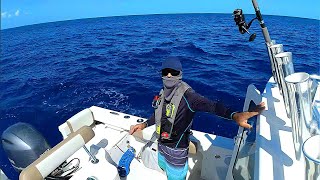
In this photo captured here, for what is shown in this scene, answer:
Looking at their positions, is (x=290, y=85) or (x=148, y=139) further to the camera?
(x=148, y=139)

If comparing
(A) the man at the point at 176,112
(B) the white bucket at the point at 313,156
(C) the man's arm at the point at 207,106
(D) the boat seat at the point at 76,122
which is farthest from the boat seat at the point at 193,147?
(B) the white bucket at the point at 313,156

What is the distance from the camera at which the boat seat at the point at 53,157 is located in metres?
1.98

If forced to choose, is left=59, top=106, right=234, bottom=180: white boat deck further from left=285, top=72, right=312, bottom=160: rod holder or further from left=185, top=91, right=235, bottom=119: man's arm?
left=285, top=72, right=312, bottom=160: rod holder

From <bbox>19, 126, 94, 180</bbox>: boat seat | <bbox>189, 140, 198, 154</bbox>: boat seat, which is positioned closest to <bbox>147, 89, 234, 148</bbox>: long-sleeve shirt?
<bbox>189, 140, 198, 154</bbox>: boat seat

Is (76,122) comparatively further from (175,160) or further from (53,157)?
(175,160)

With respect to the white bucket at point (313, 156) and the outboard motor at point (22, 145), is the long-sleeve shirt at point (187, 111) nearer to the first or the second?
the white bucket at point (313, 156)

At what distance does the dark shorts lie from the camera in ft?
8.48

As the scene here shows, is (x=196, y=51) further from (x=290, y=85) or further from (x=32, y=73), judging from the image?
(x=290, y=85)

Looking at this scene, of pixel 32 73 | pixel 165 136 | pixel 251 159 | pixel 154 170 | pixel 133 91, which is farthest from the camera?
pixel 32 73

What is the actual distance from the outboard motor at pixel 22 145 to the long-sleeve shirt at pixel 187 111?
5.51ft

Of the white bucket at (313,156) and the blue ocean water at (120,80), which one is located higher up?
the white bucket at (313,156)

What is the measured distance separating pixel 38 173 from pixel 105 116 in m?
2.20

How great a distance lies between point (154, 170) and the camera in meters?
3.52

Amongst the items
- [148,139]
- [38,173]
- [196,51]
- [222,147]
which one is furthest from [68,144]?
[196,51]
